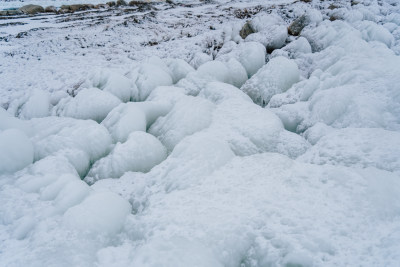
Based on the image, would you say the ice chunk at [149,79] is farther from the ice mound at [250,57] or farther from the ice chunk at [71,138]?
the ice mound at [250,57]

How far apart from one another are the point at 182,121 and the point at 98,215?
66.5 inches

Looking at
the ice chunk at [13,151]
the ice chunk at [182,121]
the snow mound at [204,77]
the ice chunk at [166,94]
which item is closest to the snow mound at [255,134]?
the ice chunk at [182,121]

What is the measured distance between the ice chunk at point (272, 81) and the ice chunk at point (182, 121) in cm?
125

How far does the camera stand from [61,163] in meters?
3.21

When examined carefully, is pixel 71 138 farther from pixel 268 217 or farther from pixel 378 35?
pixel 378 35

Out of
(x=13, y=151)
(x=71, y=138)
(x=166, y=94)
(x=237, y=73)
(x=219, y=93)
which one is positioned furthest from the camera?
(x=237, y=73)

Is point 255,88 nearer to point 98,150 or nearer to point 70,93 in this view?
point 98,150

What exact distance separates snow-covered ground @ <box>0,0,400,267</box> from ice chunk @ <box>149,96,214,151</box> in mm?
19

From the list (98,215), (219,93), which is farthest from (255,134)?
(98,215)

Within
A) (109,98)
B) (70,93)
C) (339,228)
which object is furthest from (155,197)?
(70,93)

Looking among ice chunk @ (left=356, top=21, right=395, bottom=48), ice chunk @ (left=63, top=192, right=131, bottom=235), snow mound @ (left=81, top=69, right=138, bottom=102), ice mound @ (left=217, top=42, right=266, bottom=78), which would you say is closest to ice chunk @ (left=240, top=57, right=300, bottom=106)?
ice mound @ (left=217, top=42, right=266, bottom=78)

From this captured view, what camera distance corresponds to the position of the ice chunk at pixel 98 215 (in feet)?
7.90

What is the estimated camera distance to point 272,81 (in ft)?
16.4

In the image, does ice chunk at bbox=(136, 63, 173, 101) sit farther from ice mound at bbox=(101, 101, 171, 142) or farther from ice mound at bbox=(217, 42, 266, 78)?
ice mound at bbox=(217, 42, 266, 78)
